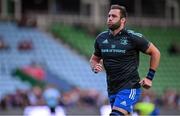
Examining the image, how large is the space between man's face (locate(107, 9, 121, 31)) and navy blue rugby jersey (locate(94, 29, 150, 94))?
0.57ft

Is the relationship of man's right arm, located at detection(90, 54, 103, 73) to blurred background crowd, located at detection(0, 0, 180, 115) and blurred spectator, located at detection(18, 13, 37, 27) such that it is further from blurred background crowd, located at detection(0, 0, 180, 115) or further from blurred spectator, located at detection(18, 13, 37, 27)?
blurred spectator, located at detection(18, 13, 37, 27)

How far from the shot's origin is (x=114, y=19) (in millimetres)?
8430

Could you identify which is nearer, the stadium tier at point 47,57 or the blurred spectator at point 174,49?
the stadium tier at point 47,57

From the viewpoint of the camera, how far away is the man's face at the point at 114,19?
8422 mm

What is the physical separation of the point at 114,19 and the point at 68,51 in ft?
67.9

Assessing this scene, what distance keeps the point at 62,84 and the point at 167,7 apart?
11.6 metres

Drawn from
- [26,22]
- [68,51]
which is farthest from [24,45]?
[26,22]

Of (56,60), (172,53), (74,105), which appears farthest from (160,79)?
(74,105)

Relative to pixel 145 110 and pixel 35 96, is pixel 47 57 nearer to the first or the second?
pixel 35 96

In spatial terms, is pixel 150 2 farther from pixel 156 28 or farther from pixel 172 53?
pixel 172 53

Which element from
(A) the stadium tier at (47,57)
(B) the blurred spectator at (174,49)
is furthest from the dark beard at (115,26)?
(B) the blurred spectator at (174,49)

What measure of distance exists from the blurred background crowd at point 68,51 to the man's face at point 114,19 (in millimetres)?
12356

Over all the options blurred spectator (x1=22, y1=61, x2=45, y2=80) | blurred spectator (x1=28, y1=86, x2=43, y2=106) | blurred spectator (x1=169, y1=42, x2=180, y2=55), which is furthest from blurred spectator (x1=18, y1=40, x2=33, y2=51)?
blurred spectator (x1=169, y1=42, x2=180, y2=55)

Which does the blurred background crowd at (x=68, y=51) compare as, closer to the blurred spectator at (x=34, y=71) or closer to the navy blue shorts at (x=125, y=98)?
the blurred spectator at (x=34, y=71)
